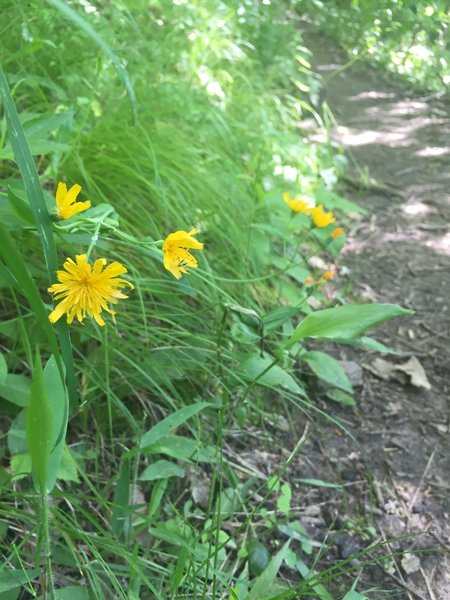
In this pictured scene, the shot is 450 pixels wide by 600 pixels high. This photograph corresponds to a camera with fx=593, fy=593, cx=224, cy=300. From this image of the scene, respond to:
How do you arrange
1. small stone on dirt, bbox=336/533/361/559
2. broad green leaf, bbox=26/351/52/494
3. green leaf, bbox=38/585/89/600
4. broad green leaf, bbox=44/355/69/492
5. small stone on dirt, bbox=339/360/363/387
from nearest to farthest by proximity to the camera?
1. broad green leaf, bbox=26/351/52/494
2. broad green leaf, bbox=44/355/69/492
3. green leaf, bbox=38/585/89/600
4. small stone on dirt, bbox=336/533/361/559
5. small stone on dirt, bbox=339/360/363/387

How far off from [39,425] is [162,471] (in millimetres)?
471

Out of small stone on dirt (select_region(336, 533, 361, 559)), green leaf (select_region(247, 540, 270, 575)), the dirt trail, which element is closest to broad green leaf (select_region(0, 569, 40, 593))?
green leaf (select_region(247, 540, 270, 575))

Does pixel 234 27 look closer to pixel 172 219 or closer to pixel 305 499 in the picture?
pixel 172 219

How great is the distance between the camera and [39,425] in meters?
0.59

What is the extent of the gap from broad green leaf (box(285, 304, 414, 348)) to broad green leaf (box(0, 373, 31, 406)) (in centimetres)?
44

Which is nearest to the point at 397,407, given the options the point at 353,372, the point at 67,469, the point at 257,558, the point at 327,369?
the point at 353,372

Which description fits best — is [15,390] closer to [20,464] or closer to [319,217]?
[20,464]

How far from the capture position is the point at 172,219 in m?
1.45

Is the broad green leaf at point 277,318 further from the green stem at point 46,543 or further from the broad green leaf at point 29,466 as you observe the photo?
the green stem at point 46,543

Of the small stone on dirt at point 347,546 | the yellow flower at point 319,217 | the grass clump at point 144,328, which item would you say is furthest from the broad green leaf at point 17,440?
the yellow flower at point 319,217

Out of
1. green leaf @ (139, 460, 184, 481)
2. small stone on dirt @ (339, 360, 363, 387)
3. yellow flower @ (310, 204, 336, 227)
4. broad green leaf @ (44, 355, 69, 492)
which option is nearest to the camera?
broad green leaf @ (44, 355, 69, 492)

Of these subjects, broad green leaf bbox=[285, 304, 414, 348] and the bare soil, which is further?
the bare soil

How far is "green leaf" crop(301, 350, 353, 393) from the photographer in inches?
54.3

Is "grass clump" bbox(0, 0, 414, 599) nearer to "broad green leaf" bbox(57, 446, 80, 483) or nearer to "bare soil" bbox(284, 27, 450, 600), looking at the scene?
"broad green leaf" bbox(57, 446, 80, 483)
